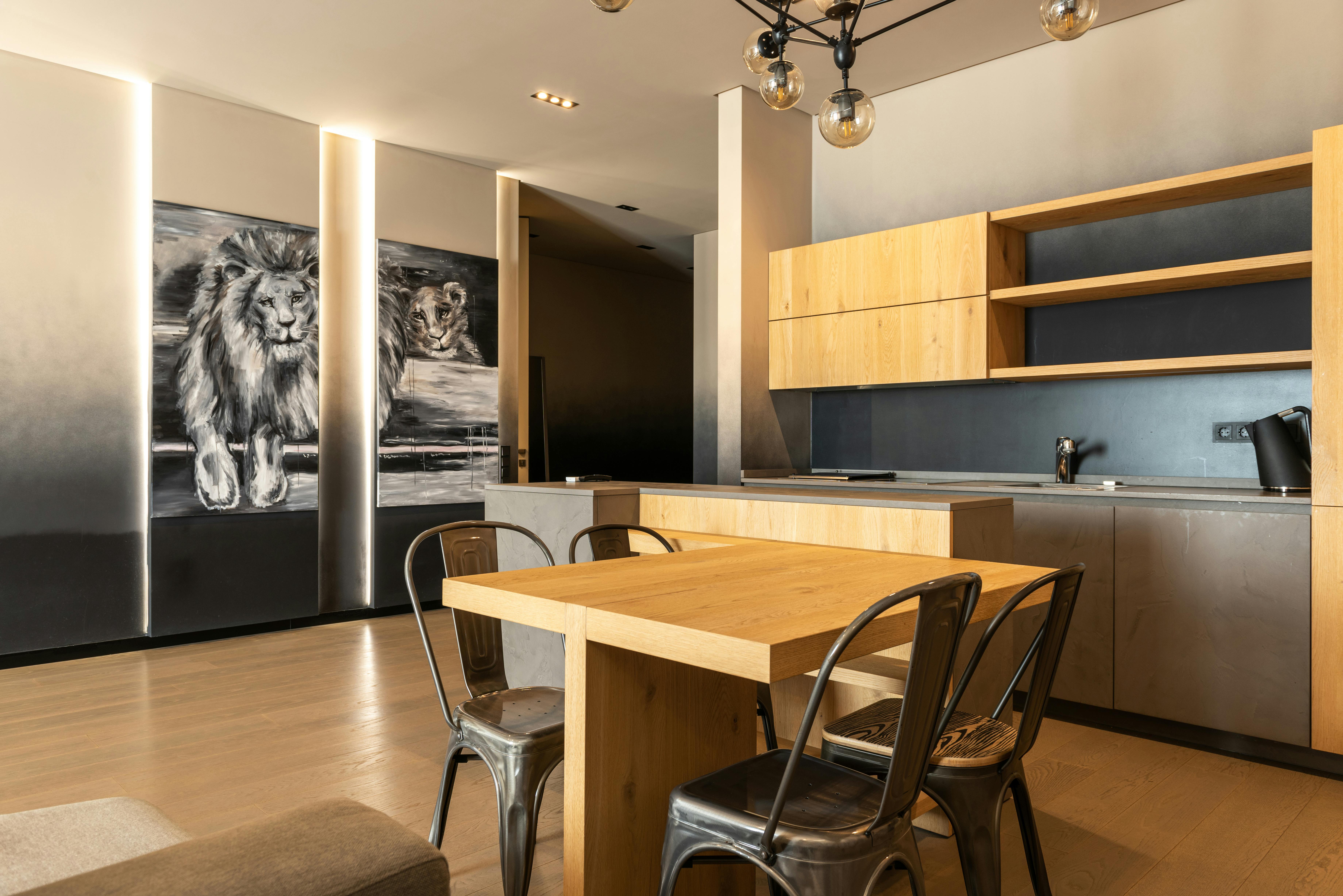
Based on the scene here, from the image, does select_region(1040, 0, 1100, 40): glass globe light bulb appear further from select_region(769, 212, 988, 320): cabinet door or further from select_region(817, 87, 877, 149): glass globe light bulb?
select_region(769, 212, 988, 320): cabinet door

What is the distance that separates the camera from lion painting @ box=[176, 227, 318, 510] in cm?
482

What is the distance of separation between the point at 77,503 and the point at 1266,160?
228 inches

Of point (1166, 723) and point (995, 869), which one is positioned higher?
point (995, 869)

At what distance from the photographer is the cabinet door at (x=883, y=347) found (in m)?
4.18

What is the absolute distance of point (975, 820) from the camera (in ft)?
5.52

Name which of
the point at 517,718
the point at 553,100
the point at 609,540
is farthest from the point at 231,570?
the point at 517,718

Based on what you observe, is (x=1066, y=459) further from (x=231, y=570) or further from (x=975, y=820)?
(x=231, y=570)

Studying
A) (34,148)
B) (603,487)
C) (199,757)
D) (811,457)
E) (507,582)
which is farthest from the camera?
(811,457)

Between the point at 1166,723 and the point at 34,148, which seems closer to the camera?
Answer: the point at 1166,723

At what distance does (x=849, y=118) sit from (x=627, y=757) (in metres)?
1.88

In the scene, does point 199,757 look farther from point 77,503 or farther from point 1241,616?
point 1241,616

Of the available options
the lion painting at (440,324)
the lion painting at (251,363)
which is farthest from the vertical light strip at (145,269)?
the lion painting at (440,324)

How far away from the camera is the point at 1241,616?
3072mm

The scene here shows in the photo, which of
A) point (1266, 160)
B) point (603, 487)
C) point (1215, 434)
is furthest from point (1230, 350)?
point (603, 487)
